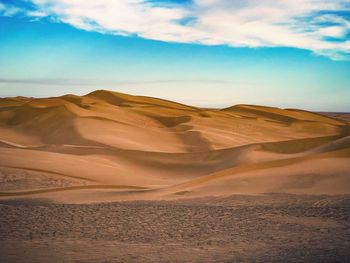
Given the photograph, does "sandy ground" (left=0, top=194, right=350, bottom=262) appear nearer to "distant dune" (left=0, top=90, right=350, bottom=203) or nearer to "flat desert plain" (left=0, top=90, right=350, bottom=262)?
"flat desert plain" (left=0, top=90, right=350, bottom=262)

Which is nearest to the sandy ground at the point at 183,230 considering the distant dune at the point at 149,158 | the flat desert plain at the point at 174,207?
the flat desert plain at the point at 174,207

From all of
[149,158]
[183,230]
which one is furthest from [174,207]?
[149,158]

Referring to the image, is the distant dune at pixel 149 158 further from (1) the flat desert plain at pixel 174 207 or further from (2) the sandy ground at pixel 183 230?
(2) the sandy ground at pixel 183 230

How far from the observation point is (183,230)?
8102 mm

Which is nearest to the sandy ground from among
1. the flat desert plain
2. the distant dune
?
the flat desert plain

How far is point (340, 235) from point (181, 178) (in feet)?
43.5

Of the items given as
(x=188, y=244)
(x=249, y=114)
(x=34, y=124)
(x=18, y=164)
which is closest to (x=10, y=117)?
(x=34, y=124)

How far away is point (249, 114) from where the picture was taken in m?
69.9

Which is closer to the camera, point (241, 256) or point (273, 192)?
point (241, 256)

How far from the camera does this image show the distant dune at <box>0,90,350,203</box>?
12141mm

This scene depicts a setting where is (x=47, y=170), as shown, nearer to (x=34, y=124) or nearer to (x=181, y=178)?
(x=181, y=178)

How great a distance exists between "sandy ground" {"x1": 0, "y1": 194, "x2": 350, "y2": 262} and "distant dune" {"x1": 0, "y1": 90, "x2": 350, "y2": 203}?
3.61 feet

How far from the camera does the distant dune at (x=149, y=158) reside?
1214 centimetres

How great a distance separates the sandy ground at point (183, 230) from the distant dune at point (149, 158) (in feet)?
3.61
